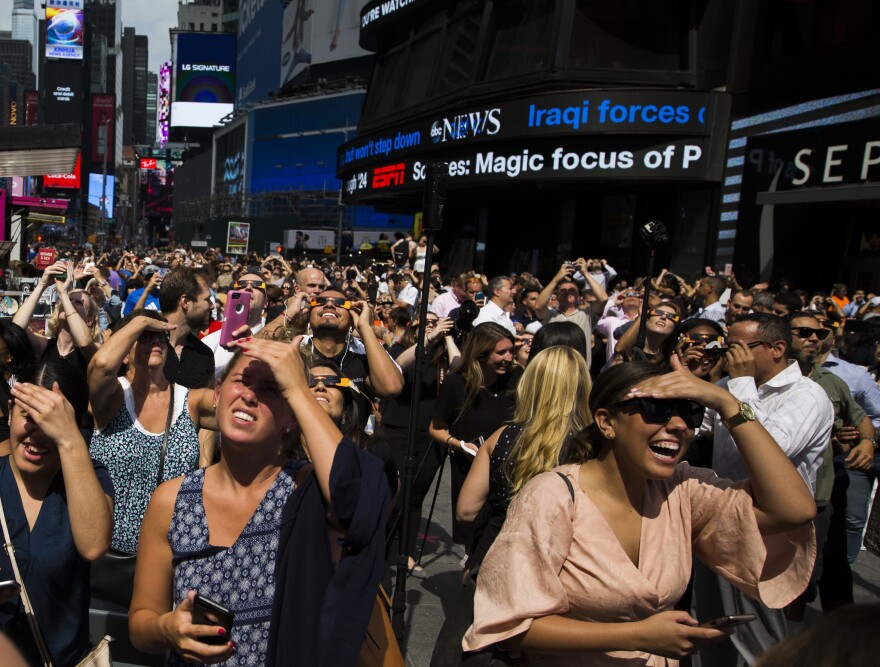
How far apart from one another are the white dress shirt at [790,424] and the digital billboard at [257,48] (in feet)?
307

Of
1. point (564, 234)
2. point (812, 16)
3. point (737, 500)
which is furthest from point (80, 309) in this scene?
point (564, 234)

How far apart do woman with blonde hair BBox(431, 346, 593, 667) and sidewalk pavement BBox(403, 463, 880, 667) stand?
1.40 meters

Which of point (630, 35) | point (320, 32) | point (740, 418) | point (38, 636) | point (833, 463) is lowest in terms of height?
point (38, 636)

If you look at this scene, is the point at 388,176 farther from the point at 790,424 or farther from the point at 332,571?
the point at 332,571

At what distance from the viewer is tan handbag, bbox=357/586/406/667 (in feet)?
8.30

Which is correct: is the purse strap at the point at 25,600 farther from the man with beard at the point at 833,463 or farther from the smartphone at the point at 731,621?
the man with beard at the point at 833,463

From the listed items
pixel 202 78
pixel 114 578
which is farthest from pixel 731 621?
pixel 202 78

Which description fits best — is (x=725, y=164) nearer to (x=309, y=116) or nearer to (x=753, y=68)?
(x=753, y=68)

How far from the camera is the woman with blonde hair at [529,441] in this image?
4.10 meters

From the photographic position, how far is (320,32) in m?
74.2

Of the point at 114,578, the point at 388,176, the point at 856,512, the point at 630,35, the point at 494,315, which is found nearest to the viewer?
the point at 114,578

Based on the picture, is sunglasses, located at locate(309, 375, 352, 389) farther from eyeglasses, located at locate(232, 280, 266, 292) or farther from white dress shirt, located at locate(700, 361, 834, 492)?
eyeglasses, located at locate(232, 280, 266, 292)

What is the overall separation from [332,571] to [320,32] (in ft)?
251

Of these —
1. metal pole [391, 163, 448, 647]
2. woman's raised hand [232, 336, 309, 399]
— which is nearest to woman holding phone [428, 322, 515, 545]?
metal pole [391, 163, 448, 647]
